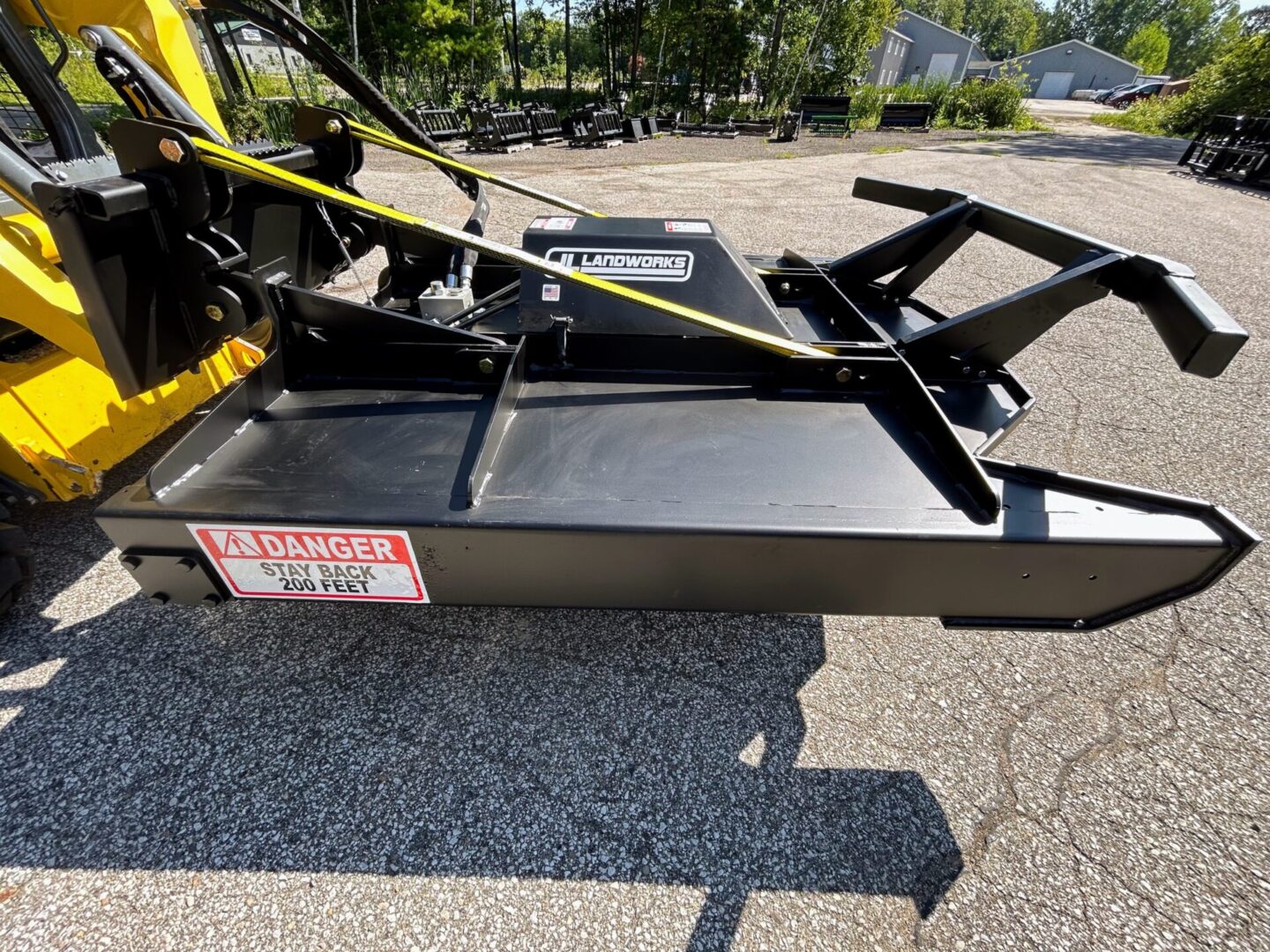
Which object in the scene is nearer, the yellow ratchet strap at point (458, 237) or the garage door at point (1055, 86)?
the yellow ratchet strap at point (458, 237)

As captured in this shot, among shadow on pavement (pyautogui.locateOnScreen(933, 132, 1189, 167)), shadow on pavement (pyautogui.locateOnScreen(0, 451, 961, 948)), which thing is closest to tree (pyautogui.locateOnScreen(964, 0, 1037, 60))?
shadow on pavement (pyautogui.locateOnScreen(933, 132, 1189, 167))

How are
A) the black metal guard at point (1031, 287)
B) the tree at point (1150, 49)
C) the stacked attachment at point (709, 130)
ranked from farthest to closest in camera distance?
the tree at point (1150, 49) → the stacked attachment at point (709, 130) → the black metal guard at point (1031, 287)

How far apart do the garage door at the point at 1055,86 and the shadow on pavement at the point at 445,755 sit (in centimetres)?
8663

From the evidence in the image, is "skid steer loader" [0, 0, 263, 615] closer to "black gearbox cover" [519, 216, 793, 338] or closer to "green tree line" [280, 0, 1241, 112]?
"black gearbox cover" [519, 216, 793, 338]

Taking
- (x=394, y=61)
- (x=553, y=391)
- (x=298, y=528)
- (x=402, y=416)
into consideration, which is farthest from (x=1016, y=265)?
(x=394, y=61)

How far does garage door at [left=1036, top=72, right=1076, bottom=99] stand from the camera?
62.3m

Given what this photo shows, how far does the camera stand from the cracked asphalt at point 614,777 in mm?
1367

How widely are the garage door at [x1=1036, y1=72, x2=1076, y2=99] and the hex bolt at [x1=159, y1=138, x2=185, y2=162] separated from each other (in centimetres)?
8683

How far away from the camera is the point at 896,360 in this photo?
174 centimetres

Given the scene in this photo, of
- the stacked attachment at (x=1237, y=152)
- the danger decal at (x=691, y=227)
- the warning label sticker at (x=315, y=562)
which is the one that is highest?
the danger decal at (x=691, y=227)

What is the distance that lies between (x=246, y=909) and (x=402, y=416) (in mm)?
1262

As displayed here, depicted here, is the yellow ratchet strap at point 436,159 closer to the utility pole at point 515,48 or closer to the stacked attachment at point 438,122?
the stacked attachment at point 438,122

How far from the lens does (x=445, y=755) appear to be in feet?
5.46

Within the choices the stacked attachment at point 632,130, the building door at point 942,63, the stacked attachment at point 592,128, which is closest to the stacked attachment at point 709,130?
the stacked attachment at point 632,130
